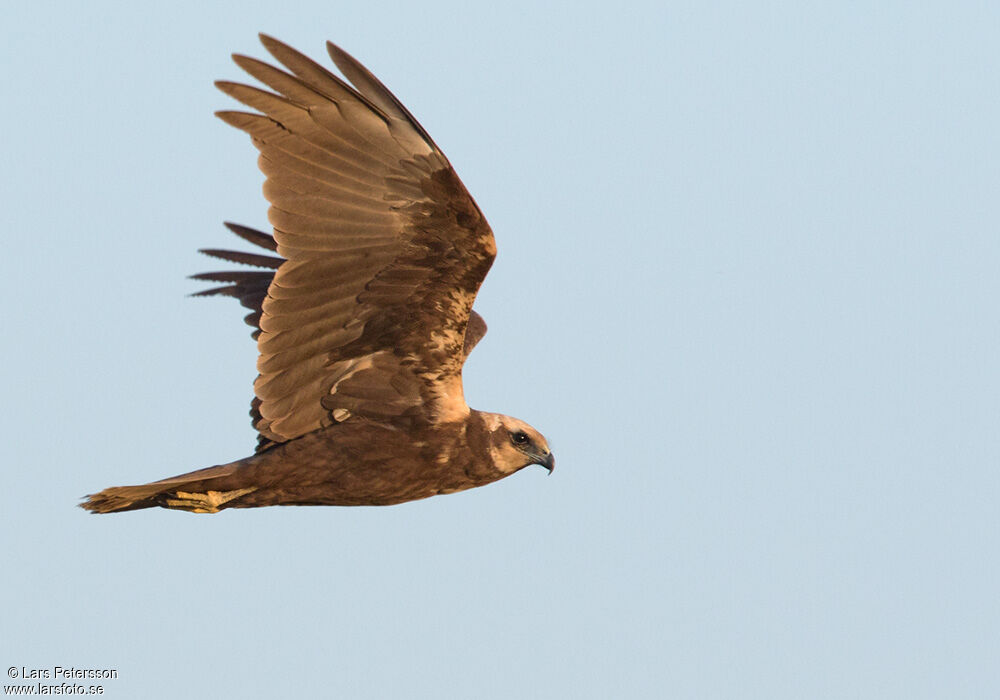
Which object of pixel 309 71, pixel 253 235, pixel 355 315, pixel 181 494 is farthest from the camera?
pixel 253 235

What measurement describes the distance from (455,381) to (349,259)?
3.83 ft

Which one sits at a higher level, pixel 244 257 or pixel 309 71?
pixel 244 257

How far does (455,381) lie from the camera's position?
8.75 m

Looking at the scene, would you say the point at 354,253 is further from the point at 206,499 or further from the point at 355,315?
the point at 206,499

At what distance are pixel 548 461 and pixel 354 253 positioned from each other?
7.34 ft

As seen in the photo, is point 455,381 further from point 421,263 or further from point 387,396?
point 421,263

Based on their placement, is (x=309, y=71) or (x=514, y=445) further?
(x=514, y=445)

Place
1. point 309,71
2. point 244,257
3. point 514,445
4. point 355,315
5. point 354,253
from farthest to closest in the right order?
point 244,257 → point 514,445 → point 355,315 → point 354,253 → point 309,71

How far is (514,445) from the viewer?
30.4ft

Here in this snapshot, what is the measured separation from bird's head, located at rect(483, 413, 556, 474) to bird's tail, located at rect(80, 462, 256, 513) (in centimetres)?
167

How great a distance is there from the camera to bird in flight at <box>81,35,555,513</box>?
303 inches

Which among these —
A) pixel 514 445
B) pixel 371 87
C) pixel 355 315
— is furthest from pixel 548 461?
pixel 371 87

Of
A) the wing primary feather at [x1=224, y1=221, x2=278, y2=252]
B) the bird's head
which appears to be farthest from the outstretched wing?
the wing primary feather at [x1=224, y1=221, x2=278, y2=252]

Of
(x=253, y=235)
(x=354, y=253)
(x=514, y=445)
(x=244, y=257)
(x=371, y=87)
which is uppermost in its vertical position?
(x=253, y=235)
